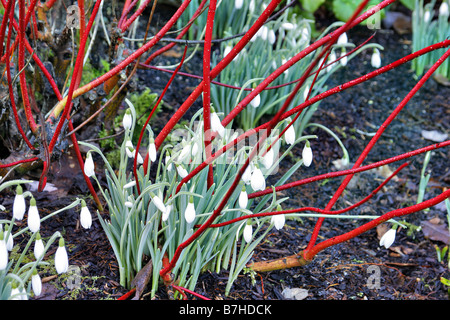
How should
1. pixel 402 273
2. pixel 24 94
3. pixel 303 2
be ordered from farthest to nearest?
pixel 303 2 < pixel 402 273 < pixel 24 94

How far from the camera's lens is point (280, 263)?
6.61ft

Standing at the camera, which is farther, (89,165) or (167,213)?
(89,165)

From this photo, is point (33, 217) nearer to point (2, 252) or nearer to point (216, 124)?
point (2, 252)

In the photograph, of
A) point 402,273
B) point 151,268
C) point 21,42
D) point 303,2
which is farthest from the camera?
point 303,2

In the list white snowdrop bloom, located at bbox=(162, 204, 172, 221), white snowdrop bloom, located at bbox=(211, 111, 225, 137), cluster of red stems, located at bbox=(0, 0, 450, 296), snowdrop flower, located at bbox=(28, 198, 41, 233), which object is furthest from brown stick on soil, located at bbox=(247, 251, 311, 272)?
snowdrop flower, located at bbox=(28, 198, 41, 233)

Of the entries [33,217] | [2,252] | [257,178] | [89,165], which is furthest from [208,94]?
[2,252]

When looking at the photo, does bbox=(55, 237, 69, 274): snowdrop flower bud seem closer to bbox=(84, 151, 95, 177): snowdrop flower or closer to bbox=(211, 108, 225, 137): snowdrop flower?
bbox=(84, 151, 95, 177): snowdrop flower

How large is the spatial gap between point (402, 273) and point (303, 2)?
242cm

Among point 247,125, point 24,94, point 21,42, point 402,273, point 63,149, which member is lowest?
point 402,273

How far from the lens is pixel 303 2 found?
12.8ft

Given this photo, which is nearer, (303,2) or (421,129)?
(421,129)
